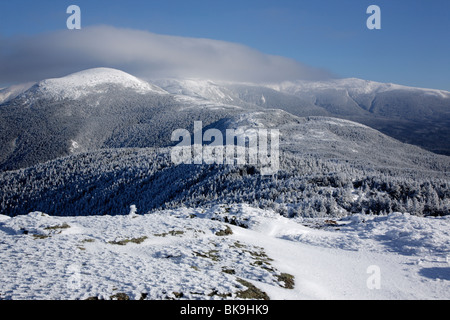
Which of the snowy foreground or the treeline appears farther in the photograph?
the treeline

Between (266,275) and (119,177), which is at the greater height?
(266,275)

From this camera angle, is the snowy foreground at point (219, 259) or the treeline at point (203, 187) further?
the treeline at point (203, 187)

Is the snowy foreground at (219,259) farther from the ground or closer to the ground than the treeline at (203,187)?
farther from the ground

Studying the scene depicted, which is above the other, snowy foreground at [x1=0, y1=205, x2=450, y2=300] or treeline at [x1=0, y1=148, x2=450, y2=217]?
snowy foreground at [x1=0, y1=205, x2=450, y2=300]

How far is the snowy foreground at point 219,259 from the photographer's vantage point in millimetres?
12281

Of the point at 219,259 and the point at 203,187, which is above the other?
the point at 219,259

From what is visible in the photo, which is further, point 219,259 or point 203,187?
point 203,187

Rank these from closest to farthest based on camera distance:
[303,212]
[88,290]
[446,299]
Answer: [88,290] → [446,299] → [303,212]

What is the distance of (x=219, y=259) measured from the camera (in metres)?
17.1

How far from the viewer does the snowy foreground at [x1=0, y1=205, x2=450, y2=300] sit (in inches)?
484

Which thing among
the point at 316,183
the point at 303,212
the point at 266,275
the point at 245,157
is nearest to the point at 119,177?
the point at 245,157

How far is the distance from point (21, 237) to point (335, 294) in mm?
18470
